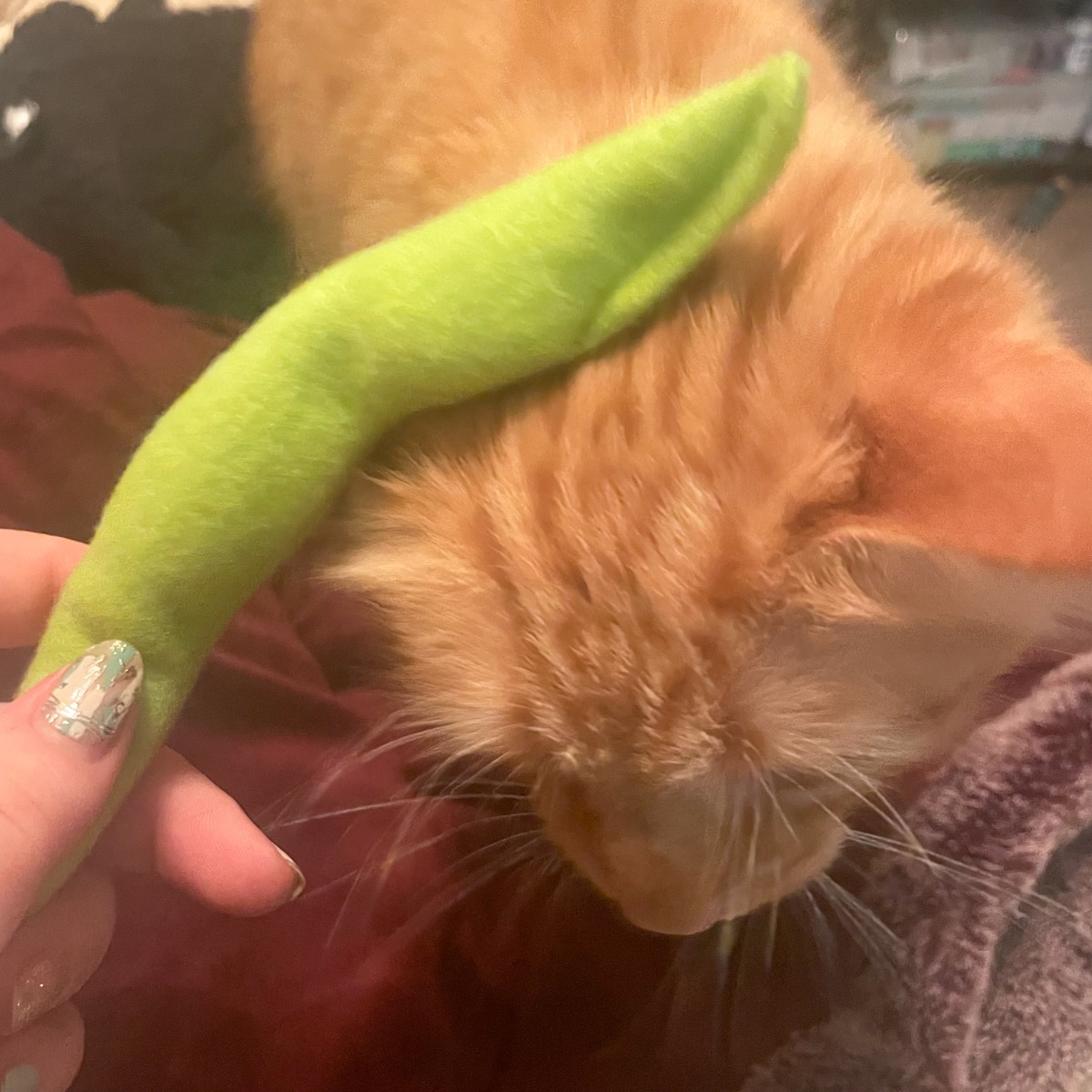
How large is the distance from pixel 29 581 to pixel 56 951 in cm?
29

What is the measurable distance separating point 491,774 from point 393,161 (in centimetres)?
65

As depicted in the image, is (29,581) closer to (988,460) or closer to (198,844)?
(198,844)

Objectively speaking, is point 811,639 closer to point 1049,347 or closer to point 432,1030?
point 1049,347

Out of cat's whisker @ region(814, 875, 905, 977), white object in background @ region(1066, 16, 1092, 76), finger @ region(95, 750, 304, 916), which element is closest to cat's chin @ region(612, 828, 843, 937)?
cat's whisker @ region(814, 875, 905, 977)

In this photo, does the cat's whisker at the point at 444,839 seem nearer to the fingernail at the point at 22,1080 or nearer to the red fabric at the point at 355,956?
the red fabric at the point at 355,956

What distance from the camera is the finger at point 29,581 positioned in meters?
0.77

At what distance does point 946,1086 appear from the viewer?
931mm

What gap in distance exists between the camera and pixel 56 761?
0.59m

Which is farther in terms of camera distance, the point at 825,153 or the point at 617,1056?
the point at 617,1056

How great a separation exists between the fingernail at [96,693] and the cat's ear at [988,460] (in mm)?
472

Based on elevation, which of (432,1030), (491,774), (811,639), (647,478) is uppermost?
(647,478)

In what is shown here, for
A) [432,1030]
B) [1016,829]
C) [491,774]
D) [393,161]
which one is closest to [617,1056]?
[432,1030]

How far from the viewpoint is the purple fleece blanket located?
3.10ft

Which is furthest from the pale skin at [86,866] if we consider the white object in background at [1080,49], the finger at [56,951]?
the white object in background at [1080,49]
